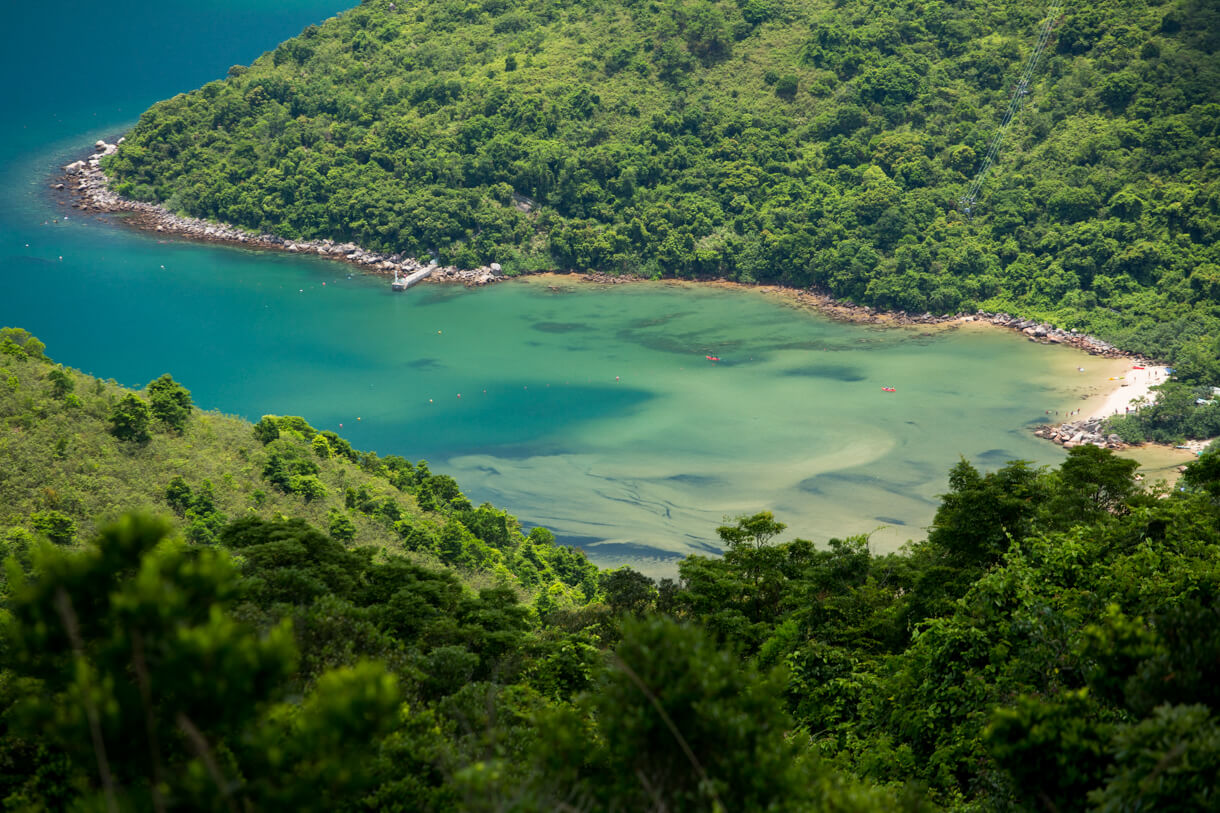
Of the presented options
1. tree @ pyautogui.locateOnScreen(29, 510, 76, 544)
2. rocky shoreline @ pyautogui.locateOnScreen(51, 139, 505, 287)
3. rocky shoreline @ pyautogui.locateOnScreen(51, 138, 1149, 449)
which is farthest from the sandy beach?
tree @ pyautogui.locateOnScreen(29, 510, 76, 544)

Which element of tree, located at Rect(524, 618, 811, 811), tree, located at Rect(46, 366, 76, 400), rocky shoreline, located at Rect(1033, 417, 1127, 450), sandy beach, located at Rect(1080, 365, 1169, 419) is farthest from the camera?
sandy beach, located at Rect(1080, 365, 1169, 419)

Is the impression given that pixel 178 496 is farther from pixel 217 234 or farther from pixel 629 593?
pixel 217 234

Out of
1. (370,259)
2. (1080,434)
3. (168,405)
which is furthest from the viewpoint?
(370,259)

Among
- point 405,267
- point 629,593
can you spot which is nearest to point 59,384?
point 629,593

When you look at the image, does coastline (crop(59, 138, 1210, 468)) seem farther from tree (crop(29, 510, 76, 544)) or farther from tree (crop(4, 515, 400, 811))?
tree (crop(4, 515, 400, 811))

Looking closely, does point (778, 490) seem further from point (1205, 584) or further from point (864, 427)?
point (1205, 584)

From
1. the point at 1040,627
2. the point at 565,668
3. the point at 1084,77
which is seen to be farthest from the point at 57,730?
the point at 1084,77
